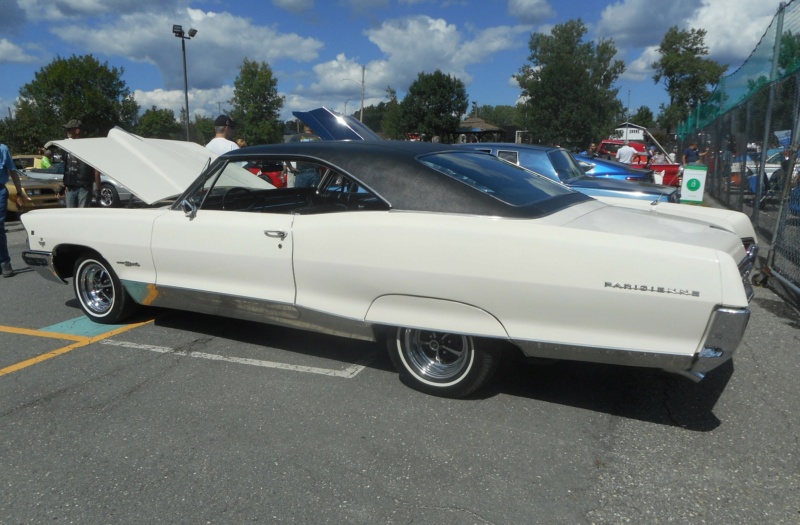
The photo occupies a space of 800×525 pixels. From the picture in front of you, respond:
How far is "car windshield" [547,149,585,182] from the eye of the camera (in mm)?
8453

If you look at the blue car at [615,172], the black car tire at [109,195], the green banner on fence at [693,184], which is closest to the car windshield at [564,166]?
the blue car at [615,172]

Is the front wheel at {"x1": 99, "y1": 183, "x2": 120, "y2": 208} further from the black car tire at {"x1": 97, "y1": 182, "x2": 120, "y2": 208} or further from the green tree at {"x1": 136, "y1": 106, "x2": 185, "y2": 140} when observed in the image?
the green tree at {"x1": 136, "y1": 106, "x2": 185, "y2": 140}

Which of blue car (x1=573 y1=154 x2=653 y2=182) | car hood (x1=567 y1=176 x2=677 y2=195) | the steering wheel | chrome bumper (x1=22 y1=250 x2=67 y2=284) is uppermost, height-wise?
blue car (x1=573 y1=154 x2=653 y2=182)

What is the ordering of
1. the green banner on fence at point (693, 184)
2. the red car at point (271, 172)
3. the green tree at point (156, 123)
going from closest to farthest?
the red car at point (271, 172), the green banner on fence at point (693, 184), the green tree at point (156, 123)

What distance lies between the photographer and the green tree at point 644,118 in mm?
82438

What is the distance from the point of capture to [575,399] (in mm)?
3617

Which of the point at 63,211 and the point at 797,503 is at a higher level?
the point at 63,211

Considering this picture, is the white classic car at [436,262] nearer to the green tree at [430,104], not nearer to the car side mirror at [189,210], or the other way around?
the car side mirror at [189,210]

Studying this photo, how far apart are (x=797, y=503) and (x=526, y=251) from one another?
5.14 ft

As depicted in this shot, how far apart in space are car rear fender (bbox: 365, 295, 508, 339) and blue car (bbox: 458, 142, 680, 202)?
4.91m

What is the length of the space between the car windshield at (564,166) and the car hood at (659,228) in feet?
15.7

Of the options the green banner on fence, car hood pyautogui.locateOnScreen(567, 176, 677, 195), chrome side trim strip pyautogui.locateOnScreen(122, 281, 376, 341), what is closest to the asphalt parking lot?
chrome side trim strip pyautogui.locateOnScreen(122, 281, 376, 341)

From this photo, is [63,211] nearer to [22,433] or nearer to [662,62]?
[22,433]

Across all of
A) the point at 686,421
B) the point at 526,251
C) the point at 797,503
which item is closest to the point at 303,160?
the point at 526,251
